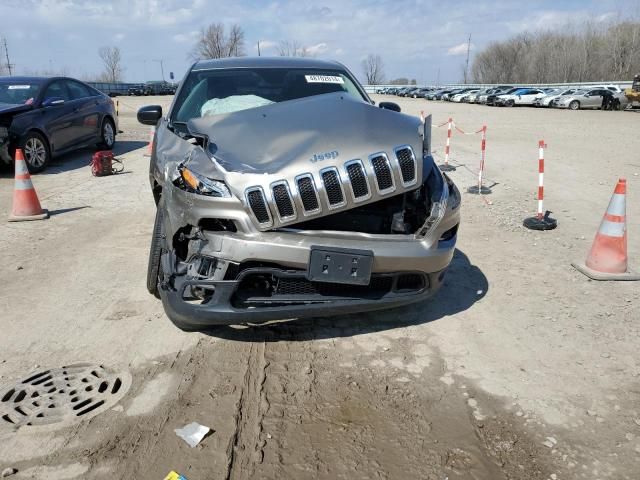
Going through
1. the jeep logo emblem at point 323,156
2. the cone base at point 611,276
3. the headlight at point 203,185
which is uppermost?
the jeep logo emblem at point 323,156

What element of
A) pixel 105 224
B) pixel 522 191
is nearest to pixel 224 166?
pixel 105 224

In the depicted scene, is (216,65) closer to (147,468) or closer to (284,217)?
(284,217)

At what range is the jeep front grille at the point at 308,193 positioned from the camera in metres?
2.77

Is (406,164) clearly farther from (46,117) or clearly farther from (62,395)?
(46,117)

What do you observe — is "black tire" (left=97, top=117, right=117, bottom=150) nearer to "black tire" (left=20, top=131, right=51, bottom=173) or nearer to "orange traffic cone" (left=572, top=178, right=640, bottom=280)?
"black tire" (left=20, top=131, right=51, bottom=173)

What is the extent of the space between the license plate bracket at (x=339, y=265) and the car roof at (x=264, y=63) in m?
2.52

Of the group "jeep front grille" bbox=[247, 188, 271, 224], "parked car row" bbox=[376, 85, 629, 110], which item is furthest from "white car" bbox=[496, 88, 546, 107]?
"jeep front grille" bbox=[247, 188, 271, 224]

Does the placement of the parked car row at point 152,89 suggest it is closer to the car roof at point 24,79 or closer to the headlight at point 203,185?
the car roof at point 24,79

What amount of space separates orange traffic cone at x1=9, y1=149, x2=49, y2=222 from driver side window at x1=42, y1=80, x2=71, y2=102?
3.82 meters

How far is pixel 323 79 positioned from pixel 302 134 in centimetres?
180

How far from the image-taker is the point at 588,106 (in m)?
34.8

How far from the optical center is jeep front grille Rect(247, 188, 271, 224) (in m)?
2.74

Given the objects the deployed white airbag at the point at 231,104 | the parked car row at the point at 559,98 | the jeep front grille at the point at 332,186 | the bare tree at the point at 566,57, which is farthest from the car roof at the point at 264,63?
the bare tree at the point at 566,57

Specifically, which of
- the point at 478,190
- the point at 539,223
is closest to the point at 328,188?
the point at 539,223
